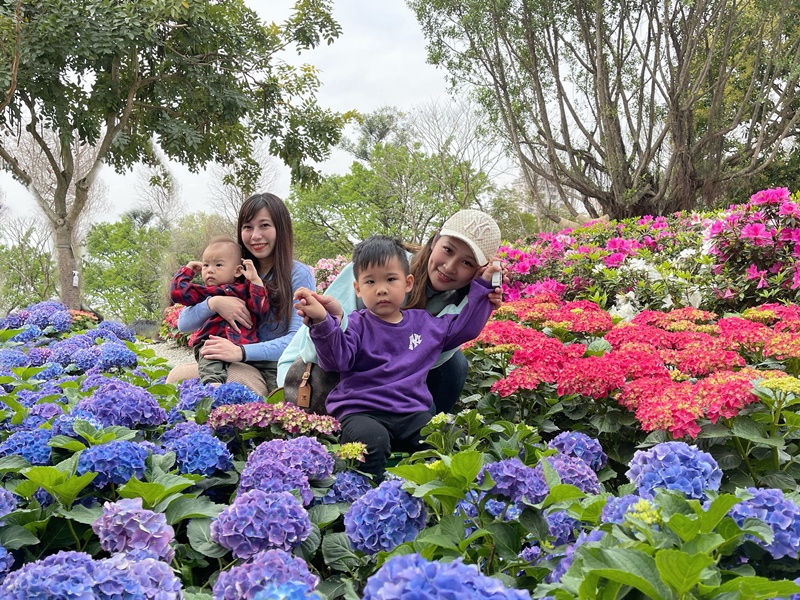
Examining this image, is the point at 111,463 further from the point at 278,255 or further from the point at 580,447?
the point at 278,255

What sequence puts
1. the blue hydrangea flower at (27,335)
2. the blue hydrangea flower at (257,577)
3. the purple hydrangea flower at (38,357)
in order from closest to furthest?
1. the blue hydrangea flower at (257,577)
2. the purple hydrangea flower at (38,357)
3. the blue hydrangea flower at (27,335)

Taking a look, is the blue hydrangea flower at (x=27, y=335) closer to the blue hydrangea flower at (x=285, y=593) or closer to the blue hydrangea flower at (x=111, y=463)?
the blue hydrangea flower at (x=111, y=463)

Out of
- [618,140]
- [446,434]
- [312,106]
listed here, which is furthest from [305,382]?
[618,140]

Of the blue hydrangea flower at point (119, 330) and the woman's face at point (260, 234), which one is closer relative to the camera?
the woman's face at point (260, 234)

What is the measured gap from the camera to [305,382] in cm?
228

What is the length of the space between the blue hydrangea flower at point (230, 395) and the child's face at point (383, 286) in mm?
555

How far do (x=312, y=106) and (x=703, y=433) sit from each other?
1025 cm

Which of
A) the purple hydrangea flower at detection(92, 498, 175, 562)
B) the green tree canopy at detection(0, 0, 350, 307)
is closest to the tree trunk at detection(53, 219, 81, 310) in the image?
the green tree canopy at detection(0, 0, 350, 307)

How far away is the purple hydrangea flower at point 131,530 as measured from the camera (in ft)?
4.27

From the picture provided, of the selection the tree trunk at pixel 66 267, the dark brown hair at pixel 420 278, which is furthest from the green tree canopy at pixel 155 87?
the dark brown hair at pixel 420 278

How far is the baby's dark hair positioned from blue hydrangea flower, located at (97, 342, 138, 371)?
1700 millimetres

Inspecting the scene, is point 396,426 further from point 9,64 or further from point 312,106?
point 312,106

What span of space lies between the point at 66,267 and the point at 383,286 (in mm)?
8969

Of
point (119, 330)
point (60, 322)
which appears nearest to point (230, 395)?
point (119, 330)
